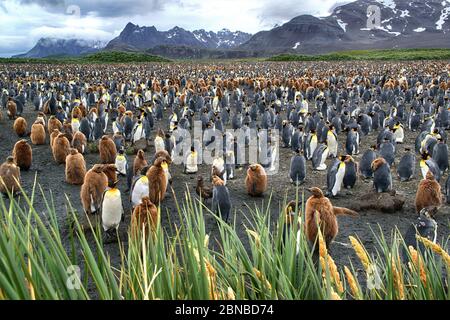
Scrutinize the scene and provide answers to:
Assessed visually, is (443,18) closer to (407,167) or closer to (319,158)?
(319,158)

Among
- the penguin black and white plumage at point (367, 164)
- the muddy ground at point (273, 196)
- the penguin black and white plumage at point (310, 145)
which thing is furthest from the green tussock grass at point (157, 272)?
the penguin black and white plumage at point (310, 145)

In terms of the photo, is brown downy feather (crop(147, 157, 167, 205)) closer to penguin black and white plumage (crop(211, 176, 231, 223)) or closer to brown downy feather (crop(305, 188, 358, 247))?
penguin black and white plumage (crop(211, 176, 231, 223))

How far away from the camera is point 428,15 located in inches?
6727

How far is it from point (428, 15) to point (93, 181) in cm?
19298

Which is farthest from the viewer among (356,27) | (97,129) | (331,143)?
(356,27)

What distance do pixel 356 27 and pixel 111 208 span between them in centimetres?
18214

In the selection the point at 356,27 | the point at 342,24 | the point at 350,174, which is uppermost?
the point at 342,24

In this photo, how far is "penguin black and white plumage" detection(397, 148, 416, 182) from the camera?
995 cm

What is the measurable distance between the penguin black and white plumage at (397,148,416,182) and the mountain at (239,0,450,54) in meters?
132

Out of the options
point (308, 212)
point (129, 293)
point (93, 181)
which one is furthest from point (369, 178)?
point (129, 293)

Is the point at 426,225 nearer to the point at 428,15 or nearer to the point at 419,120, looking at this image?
the point at 419,120

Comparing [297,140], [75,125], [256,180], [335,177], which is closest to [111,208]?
[256,180]

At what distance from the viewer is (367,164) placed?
10289mm

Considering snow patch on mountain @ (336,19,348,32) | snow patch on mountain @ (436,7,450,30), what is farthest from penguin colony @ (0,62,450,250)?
snow patch on mountain @ (336,19,348,32)
